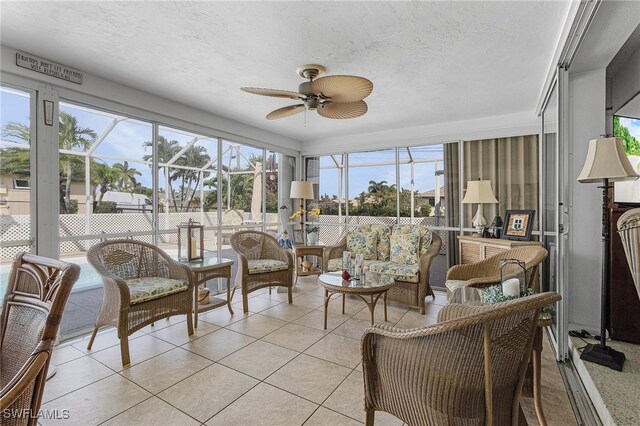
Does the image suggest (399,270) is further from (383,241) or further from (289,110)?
(289,110)

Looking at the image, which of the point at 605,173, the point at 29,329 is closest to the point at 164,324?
the point at 29,329

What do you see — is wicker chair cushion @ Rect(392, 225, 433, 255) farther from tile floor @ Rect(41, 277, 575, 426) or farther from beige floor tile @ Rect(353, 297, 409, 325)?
tile floor @ Rect(41, 277, 575, 426)

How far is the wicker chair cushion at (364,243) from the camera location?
4289mm

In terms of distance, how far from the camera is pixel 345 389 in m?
2.05

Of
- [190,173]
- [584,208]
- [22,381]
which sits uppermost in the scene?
[190,173]

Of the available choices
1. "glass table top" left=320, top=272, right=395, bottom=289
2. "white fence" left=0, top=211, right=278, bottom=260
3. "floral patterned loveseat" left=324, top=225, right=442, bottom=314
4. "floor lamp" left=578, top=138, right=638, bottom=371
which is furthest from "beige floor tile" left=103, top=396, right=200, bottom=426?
"floor lamp" left=578, top=138, right=638, bottom=371

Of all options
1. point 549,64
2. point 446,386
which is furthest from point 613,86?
point 446,386

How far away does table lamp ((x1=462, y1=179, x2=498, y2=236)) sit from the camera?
4.03 m

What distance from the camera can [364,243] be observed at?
4332 mm

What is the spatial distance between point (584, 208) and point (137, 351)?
3.98 metres

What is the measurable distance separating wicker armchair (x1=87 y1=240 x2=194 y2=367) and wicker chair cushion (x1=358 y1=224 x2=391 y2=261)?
2.48 m

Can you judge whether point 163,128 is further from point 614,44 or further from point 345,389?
point 614,44

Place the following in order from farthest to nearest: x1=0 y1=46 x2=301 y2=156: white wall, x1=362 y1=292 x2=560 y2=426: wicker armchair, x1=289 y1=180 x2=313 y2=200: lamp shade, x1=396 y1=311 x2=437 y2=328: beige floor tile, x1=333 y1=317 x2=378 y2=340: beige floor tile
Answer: x1=289 y1=180 x2=313 y2=200: lamp shade
x1=396 y1=311 x2=437 y2=328: beige floor tile
x1=333 y1=317 x2=378 y2=340: beige floor tile
x1=0 y1=46 x2=301 y2=156: white wall
x1=362 y1=292 x2=560 y2=426: wicker armchair

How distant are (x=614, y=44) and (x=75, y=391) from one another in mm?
4439
